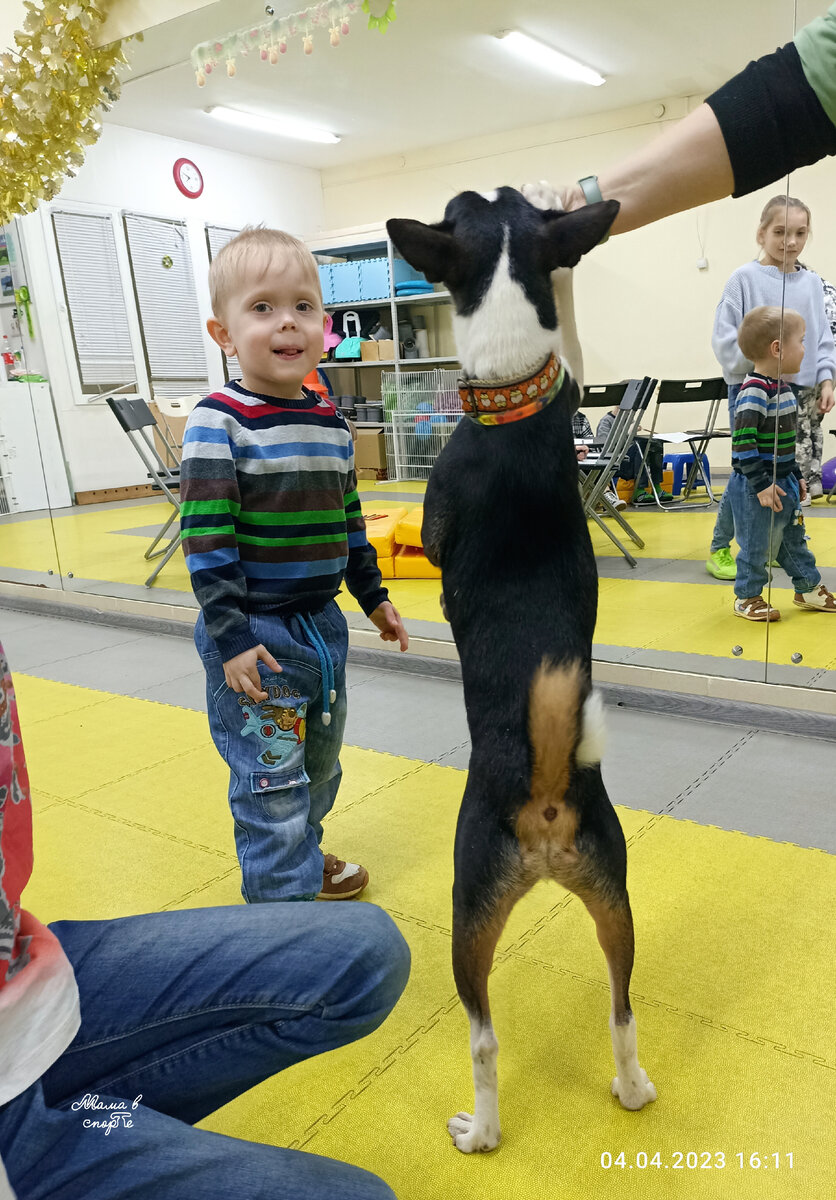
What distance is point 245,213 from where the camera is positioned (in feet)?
13.9

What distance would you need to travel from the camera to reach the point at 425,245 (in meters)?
1.03

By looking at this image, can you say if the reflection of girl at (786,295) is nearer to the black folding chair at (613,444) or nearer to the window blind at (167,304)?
the black folding chair at (613,444)

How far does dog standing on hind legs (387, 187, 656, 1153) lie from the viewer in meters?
1.05

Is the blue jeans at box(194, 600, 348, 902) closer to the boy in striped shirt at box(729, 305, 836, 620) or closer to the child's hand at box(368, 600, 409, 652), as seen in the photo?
the child's hand at box(368, 600, 409, 652)

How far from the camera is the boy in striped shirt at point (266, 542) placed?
5.43ft

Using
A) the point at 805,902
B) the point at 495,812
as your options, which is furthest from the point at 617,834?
the point at 805,902

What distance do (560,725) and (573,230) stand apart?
67 centimetres

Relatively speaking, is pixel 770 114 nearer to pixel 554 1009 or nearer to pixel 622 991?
pixel 622 991

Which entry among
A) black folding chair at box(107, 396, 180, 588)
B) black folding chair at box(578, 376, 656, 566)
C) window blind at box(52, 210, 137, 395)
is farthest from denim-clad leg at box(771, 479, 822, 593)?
window blind at box(52, 210, 137, 395)

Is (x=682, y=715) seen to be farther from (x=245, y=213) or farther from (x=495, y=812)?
(x=245, y=213)

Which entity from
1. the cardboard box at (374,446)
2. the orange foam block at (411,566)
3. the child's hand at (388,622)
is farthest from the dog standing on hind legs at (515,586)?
the orange foam block at (411,566)

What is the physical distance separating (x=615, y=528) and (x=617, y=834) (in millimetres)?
3878

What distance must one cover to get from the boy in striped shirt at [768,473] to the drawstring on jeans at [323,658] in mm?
2320

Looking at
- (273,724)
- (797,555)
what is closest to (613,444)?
(797,555)
